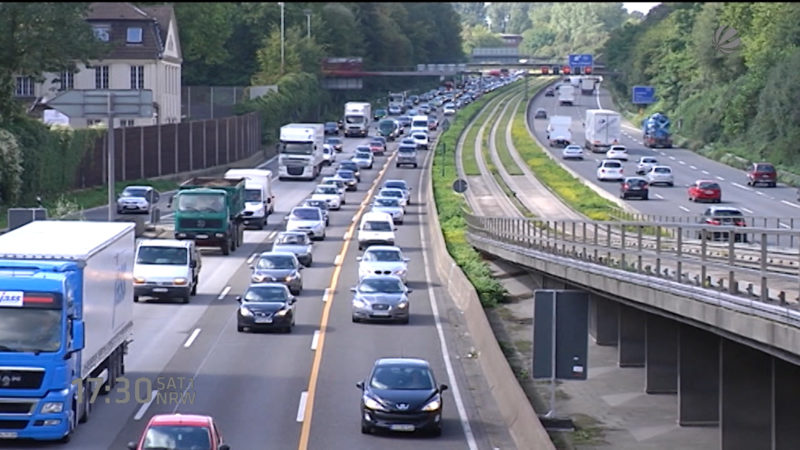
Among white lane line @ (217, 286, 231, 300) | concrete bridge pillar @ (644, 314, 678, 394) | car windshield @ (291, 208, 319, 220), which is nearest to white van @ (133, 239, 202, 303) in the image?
white lane line @ (217, 286, 231, 300)

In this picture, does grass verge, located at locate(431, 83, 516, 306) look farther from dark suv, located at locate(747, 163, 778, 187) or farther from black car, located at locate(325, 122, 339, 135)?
dark suv, located at locate(747, 163, 778, 187)

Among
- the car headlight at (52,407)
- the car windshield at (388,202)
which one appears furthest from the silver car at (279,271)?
the car windshield at (388,202)

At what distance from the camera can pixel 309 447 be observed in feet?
82.0

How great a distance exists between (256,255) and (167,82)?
58828 mm

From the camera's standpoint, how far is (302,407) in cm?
2867

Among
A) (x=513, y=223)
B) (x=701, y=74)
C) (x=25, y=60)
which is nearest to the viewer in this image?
(x=513, y=223)

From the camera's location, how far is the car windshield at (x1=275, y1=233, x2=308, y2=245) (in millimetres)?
54094

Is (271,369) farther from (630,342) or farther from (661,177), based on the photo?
(661,177)

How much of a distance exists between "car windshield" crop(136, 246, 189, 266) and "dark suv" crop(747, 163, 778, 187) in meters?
32.9

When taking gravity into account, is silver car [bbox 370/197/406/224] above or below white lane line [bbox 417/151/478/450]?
above

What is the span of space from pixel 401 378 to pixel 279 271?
18908mm

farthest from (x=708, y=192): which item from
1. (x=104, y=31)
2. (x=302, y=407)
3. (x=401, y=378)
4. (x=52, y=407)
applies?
(x=104, y=31)

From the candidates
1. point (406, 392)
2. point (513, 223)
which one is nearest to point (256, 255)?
point (513, 223)

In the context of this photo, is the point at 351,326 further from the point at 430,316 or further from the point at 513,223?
the point at 513,223
